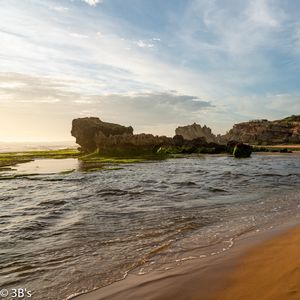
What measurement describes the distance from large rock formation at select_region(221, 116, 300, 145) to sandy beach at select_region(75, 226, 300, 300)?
10189 cm

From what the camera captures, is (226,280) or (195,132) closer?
(226,280)

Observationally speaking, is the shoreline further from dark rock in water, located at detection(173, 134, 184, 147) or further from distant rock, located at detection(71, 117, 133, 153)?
distant rock, located at detection(71, 117, 133, 153)

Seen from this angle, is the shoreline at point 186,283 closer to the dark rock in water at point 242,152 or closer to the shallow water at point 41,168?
the shallow water at point 41,168

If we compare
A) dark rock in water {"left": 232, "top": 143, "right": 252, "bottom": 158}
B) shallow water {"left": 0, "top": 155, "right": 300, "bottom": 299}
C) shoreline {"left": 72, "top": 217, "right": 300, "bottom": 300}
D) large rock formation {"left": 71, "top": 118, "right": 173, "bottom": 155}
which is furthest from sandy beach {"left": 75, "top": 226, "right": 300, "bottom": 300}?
large rock formation {"left": 71, "top": 118, "right": 173, "bottom": 155}

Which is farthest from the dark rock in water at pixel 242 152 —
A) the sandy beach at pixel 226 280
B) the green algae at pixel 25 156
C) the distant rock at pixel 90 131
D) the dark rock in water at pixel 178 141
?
the sandy beach at pixel 226 280

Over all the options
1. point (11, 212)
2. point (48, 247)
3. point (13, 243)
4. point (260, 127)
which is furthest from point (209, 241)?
point (260, 127)

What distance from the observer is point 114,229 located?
36.6ft

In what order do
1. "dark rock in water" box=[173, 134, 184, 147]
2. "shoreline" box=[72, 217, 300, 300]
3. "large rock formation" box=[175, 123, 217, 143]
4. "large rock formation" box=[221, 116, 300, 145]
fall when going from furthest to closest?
"large rock formation" box=[175, 123, 217, 143]
"large rock formation" box=[221, 116, 300, 145]
"dark rock in water" box=[173, 134, 184, 147]
"shoreline" box=[72, 217, 300, 300]

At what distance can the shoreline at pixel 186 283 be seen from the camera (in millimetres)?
5753

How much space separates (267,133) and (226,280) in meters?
117

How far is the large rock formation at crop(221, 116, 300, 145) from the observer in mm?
106438

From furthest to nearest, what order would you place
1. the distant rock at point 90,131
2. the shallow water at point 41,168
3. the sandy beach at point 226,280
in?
the distant rock at point 90,131
the shallow water at point 41,168
the sandy beach at point 226,280

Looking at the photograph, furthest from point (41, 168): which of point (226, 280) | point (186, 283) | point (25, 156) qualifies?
point (226, 280)

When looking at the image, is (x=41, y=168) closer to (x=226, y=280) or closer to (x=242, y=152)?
(x=242, y=152)
